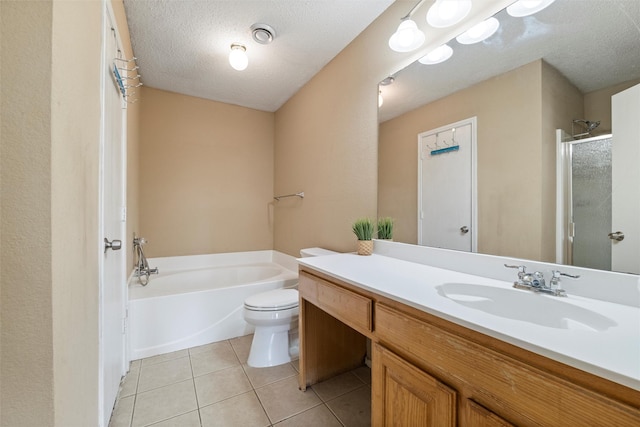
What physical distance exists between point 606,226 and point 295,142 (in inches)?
95.6

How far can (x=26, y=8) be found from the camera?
1.89 feet

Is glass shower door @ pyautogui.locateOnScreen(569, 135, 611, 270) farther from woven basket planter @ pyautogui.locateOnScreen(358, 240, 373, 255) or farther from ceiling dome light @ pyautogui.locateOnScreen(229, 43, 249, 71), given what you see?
ceiling dome light @ pyautogui.locateOnScreen(229, 43, 249, 71)

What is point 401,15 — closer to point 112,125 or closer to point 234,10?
point 234,10

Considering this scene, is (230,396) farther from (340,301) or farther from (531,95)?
(531,95)

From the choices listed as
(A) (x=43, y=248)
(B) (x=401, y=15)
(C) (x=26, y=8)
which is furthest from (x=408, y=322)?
(B) (x=401, y=15)

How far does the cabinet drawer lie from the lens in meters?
1.02

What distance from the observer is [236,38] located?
6.26 ft

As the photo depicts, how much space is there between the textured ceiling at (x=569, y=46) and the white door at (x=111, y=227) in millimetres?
1712

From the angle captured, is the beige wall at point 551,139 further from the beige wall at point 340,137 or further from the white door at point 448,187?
the beige wall at point 340,137

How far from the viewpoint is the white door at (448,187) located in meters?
1.26

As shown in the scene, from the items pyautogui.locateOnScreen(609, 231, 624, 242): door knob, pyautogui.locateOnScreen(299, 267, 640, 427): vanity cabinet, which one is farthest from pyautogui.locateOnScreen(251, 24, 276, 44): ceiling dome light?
pyautogui.locateOnScreen(609, 231, 624, 242): door knob

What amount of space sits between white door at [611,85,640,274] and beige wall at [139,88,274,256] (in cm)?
298

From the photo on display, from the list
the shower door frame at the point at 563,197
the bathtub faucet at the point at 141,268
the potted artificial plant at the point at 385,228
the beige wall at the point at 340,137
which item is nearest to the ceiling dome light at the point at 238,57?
the beige wall at the point at 340,137

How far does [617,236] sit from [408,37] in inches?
49.9
